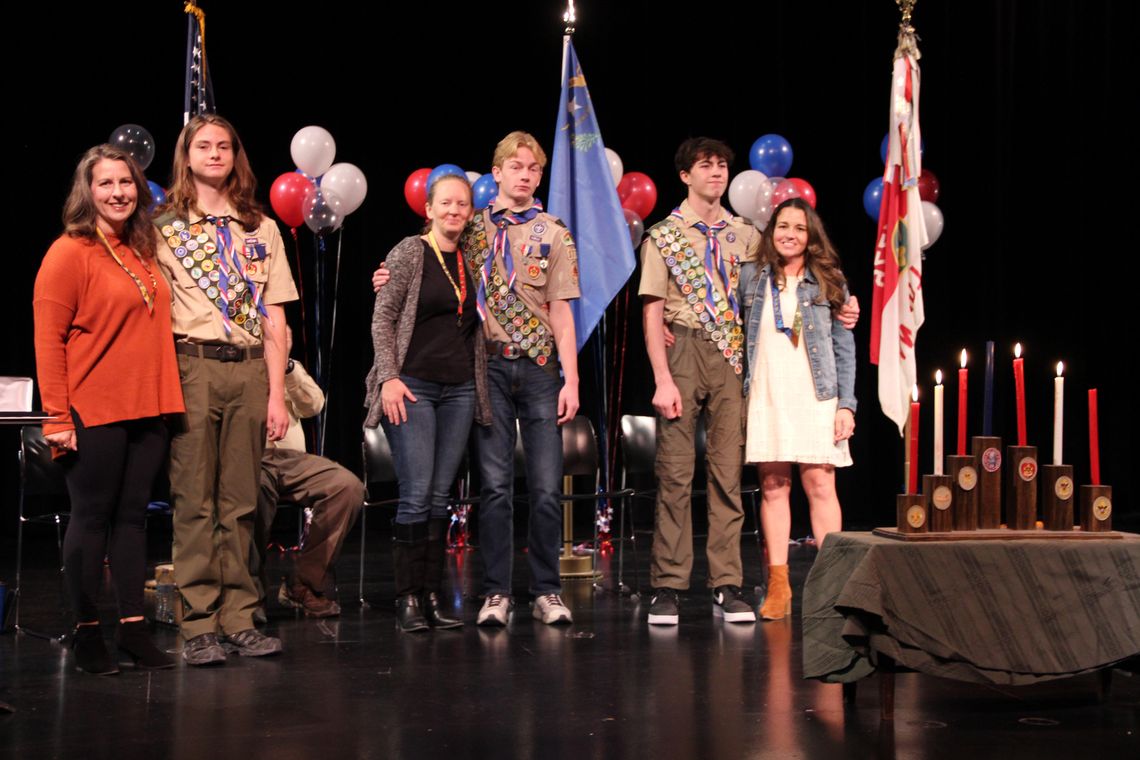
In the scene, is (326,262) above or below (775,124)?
below

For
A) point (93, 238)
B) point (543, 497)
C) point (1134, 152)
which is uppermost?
point (1134, 152)

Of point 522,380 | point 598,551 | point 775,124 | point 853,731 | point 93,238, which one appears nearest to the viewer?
point 853,731

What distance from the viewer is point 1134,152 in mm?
7770

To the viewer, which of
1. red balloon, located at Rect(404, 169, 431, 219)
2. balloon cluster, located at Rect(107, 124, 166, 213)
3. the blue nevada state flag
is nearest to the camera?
the blue nevada state flag

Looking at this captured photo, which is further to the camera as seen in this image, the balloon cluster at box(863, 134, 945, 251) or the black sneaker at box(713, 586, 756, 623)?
the balloon cluster at box(863, 134, 945, 251)

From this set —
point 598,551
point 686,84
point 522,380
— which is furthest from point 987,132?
point 522,380

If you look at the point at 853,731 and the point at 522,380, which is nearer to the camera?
the point at 853,731

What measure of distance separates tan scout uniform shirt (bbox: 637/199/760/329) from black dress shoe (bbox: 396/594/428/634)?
130 cm

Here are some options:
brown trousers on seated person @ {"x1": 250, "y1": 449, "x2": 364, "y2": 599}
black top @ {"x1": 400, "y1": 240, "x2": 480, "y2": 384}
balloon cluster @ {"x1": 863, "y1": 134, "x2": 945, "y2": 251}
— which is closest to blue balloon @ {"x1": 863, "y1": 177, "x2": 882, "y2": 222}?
balloon cluster @ {"x1": 863, "y1": 134, "x2": 945, "y2": 251}

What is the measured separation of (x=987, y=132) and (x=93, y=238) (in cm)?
607

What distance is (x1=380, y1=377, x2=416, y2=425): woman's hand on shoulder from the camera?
12.9ft

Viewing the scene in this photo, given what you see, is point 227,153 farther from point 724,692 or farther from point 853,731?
point 853,731

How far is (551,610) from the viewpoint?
4180 millimetres

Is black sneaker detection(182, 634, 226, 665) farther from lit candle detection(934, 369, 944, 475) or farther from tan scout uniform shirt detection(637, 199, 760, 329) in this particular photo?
lit candle detection(934, 369, 944, 475)
